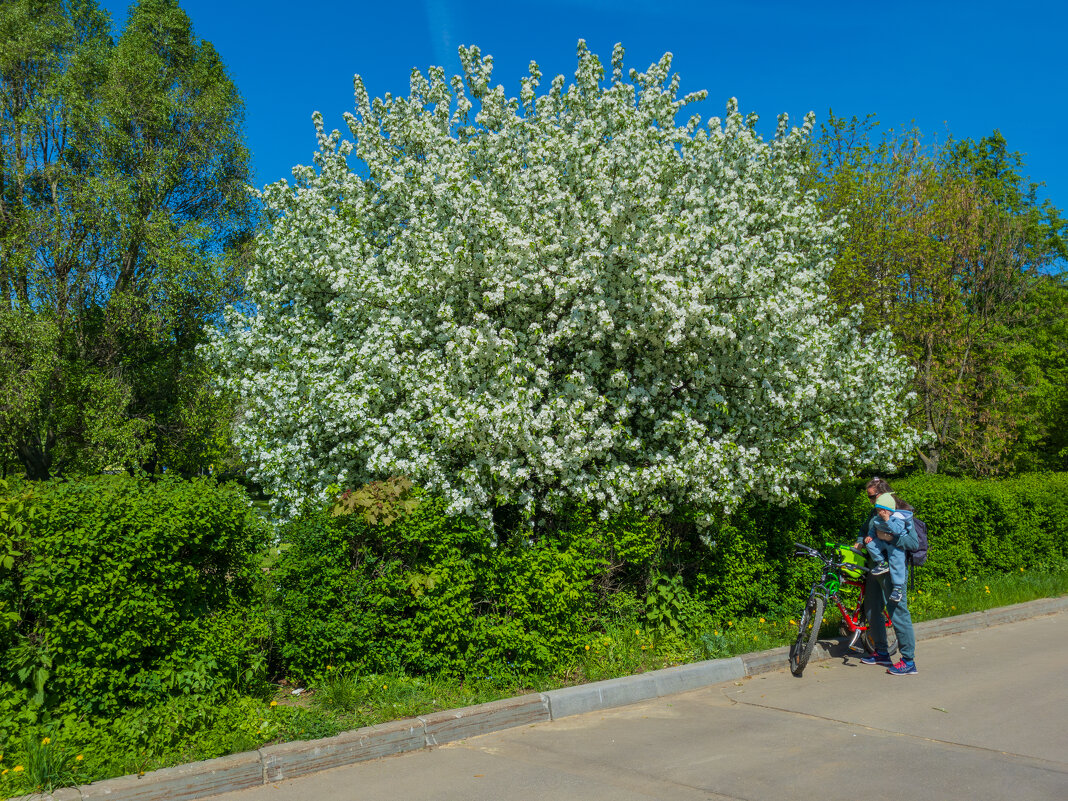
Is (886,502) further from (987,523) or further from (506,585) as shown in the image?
(987,523)

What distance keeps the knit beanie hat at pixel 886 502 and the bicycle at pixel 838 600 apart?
0.58 metres

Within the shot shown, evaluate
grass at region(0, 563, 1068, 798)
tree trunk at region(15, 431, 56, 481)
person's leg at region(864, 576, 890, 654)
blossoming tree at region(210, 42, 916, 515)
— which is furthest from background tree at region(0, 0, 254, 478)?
person's leg at region(864, 576, 890, 654)

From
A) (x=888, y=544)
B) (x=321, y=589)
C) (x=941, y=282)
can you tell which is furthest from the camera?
(x=941, y=282)

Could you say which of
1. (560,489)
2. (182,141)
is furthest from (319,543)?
(182,141)

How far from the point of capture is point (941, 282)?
814 inches

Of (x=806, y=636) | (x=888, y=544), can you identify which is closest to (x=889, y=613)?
(x=888, y=544)

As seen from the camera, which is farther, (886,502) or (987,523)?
(987,523)

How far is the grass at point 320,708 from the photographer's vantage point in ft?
16.4

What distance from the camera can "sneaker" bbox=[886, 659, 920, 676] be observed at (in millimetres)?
8328

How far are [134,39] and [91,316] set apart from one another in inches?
333

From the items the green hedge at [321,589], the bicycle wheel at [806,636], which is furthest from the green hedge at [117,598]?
the bicycle wheel at [806,636]

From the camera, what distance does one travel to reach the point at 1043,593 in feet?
41.8

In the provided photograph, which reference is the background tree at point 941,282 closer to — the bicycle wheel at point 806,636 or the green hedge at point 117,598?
the bicycle wheel at point 806,636

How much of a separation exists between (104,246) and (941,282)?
68.8 ft
